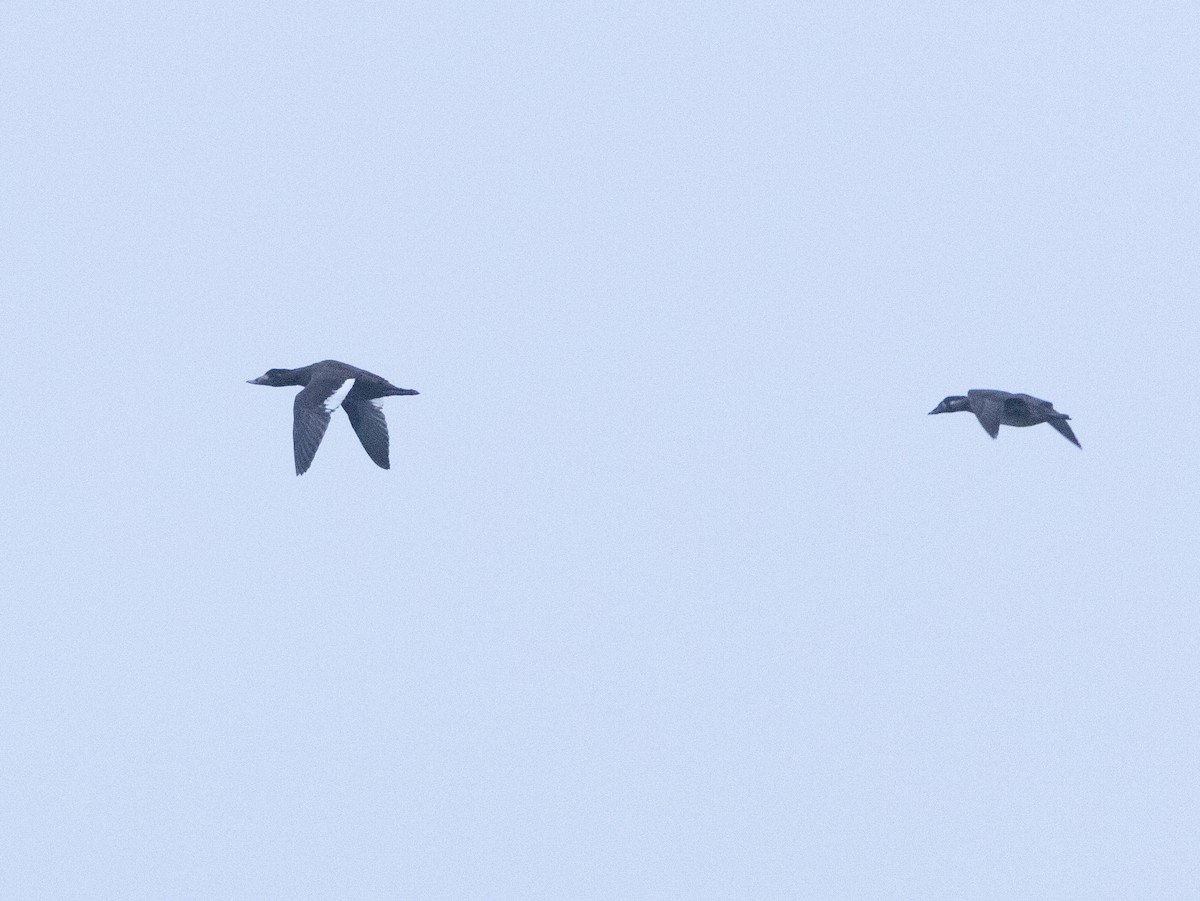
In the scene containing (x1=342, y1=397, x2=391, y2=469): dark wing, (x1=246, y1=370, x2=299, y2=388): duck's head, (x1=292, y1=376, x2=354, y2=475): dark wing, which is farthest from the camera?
(x1=246, y1=370, x2=299, y2=388): duck's head

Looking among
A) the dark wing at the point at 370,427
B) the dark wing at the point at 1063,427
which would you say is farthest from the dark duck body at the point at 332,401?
the dark wing at the point at 1063,427

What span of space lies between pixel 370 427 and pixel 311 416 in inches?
86.3

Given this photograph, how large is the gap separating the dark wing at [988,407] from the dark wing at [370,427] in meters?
7.44

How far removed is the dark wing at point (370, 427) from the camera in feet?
88.8

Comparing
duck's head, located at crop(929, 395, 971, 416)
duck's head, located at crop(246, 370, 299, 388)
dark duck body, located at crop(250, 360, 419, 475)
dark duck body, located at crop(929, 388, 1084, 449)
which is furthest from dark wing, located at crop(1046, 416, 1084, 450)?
duck's head, located at crop(246, 370, 299, 388)

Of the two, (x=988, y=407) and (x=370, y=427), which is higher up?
(x=988, y=407)

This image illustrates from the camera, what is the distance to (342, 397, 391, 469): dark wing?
2708cm

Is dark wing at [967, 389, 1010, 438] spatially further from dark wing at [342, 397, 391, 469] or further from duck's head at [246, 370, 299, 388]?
duck's head at [246, 370, 299, 388]

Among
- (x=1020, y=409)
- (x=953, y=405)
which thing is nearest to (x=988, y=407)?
(x=1020, y=409)

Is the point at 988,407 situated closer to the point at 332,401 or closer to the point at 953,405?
the point at 953,405

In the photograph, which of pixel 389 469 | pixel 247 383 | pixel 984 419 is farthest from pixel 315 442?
pixel 984 419

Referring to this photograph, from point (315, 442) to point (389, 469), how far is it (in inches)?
Result: 98.7

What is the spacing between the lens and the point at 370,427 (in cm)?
2708

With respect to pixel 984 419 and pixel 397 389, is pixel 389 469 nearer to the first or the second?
pixel 397 389
